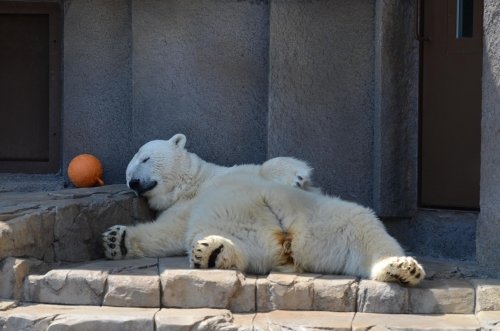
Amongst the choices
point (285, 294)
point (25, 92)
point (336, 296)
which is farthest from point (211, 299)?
point (25, 92)

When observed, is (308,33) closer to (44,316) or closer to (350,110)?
(350,110)

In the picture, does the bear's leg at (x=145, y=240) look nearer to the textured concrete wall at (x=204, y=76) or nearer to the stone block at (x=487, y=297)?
the textured concrete wall at (x=204, y=76)

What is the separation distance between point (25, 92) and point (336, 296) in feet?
12.6

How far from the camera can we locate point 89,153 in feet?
24.5

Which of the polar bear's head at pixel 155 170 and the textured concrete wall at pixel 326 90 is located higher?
the textured concrete wall at pixel 326 90

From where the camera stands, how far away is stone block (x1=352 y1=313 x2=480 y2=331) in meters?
4.59

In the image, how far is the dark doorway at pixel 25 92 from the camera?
25.4 ft

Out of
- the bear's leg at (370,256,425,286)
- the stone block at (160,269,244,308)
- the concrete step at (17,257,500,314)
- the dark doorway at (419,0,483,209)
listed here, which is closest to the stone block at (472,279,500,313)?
the concrete step at (17,257,500,314)

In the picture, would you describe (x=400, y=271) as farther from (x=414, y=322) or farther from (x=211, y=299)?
(x=211, y=299)

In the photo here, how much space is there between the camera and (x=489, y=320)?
186 inches

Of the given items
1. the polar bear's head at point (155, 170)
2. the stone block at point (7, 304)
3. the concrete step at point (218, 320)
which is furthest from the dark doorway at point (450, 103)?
the stone block at point (7, 304)

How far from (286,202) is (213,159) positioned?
185 cm

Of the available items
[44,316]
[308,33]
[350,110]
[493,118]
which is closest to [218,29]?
[308,33]

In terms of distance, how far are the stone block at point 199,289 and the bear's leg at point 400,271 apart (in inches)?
28.2
